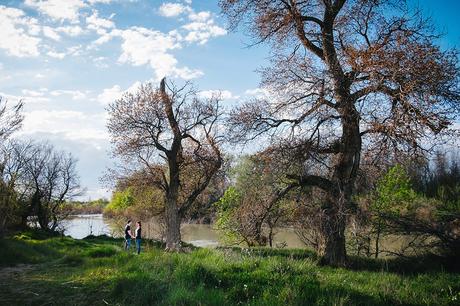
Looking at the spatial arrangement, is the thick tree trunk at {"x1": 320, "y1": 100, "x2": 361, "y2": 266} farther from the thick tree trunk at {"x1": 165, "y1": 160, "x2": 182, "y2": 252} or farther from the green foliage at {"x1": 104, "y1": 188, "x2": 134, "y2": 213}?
the green foliage at {"x1": 104, "y1": 188, "x2": 134, "y2": 213}

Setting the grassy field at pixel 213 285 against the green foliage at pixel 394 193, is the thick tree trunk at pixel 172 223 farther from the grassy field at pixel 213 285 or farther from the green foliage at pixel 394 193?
the grassy field at pixel 213 285

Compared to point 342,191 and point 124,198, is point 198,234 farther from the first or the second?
point 342,191

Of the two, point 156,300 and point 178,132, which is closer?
point 156,300

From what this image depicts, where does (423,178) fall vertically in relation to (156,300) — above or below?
above

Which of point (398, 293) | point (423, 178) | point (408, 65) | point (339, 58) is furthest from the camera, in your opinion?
point (423, 178)

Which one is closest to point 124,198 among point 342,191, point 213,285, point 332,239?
point 332,239

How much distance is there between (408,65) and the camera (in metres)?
10.4

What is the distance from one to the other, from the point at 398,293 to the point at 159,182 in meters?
19.7

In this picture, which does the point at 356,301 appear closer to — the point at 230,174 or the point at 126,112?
the point at 126,112

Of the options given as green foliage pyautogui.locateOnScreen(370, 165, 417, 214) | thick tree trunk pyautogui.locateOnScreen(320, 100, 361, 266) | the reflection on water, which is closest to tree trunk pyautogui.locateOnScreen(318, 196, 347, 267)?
thick tree trunk pyautogui.locateOnScreen(320, 100, 361, 266)

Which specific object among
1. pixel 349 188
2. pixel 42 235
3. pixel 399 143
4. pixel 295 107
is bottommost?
pixel 42 235

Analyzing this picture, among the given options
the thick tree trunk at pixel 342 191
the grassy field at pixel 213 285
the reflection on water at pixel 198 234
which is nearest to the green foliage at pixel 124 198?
the reflection on water at pixel 198 234

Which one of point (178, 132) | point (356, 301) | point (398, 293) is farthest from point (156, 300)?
point (178, 132)

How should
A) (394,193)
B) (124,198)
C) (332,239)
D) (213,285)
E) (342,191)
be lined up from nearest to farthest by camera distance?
(213,285) < (342,191) < (332,239) < (394,193) < (124,198)
